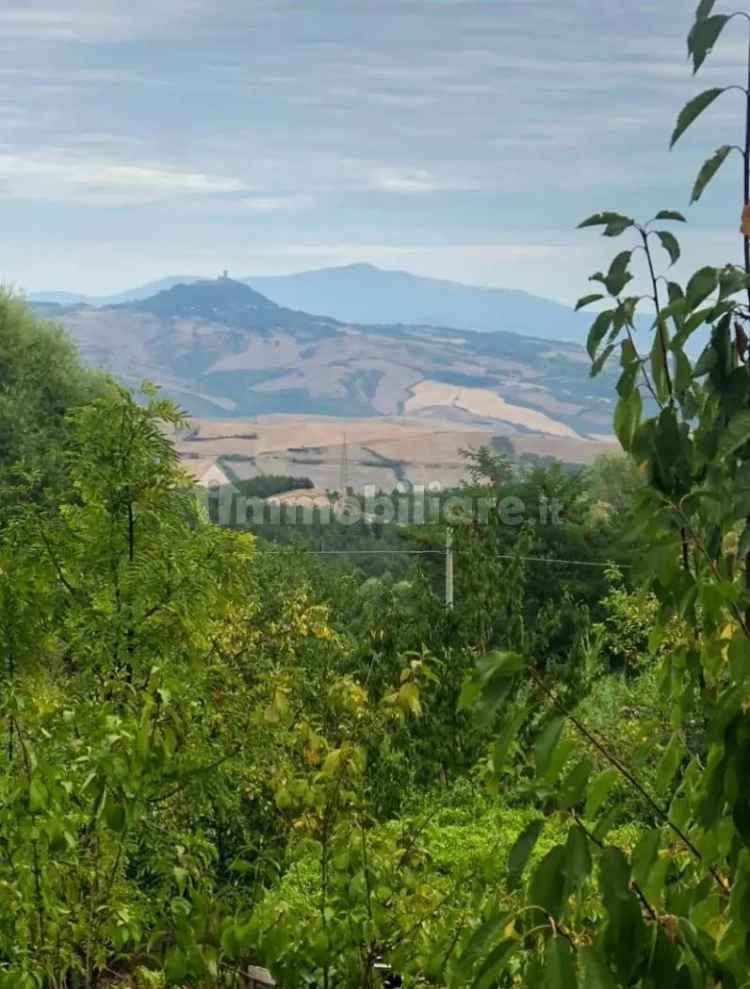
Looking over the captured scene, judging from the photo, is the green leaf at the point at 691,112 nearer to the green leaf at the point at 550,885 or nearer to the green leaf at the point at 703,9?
the green leaf at the point at 703,9

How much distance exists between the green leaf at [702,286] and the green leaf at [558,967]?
0.74 meters

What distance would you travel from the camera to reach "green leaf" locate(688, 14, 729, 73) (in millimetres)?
1526

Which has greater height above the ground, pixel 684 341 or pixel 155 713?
pixel 684 341

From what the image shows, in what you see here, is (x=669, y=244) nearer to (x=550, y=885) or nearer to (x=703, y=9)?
(x=703, y=9)

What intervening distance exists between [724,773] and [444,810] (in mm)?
8487

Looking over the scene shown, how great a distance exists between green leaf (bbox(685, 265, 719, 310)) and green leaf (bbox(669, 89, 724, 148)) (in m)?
0.16

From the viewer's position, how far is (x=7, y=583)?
4.53 m

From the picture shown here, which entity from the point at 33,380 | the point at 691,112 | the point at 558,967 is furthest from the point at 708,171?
the point at 33,380

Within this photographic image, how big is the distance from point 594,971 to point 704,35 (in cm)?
102

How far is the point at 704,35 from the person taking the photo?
1.54 metres

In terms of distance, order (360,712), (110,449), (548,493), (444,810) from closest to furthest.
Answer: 1. (360,712)
2. (110,449)
3. (444,810)
4. (548,493)

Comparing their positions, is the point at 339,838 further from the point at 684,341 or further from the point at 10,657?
the point at 684,341

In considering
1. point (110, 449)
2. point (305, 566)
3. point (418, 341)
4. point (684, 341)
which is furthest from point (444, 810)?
point (418, 341)

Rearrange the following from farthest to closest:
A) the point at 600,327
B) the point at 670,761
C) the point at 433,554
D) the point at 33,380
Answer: the point at 33,380, the point at 433,554, the point at 670,761, the point at 600,327
